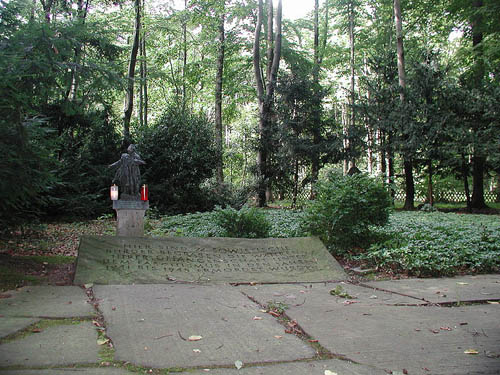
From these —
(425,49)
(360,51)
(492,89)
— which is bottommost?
(492,89)

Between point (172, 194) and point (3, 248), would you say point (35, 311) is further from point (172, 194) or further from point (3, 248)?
point (172, 194)

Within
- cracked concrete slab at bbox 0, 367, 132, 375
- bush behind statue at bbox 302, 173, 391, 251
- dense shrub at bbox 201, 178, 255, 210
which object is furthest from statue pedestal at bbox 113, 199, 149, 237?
dense shrub at bbox 201, 178, 255, 210

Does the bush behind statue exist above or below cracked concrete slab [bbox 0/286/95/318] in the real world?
above

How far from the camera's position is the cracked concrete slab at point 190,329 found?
8.83 ft

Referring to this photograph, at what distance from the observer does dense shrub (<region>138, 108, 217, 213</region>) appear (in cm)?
1558

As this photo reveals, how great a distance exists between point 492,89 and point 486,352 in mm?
15490

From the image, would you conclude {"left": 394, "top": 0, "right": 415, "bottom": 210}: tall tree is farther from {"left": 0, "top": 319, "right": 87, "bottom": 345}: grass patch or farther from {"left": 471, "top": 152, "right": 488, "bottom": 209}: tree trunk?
{"left": 0, "top": 319, "right": 87, "bottom": 345}: grass patch

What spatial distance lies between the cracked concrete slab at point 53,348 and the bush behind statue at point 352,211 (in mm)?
5019

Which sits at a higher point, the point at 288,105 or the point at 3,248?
the point at 288,105

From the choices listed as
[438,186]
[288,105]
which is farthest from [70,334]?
[438,186]

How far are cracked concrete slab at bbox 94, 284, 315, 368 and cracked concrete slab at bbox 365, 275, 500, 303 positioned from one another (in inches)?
78.9

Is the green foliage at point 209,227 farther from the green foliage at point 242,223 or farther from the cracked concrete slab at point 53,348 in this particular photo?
the cracked concrete slab at point 53,348

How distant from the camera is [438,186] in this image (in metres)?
24.4

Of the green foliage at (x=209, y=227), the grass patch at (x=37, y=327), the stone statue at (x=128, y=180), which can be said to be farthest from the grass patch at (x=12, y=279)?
the green foliage at (x=209, y=227)
